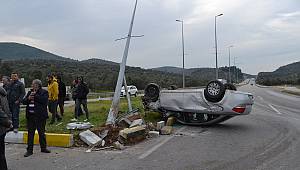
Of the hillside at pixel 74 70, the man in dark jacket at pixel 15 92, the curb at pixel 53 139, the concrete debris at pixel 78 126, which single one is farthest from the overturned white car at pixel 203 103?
the hillside at pixel 74 70

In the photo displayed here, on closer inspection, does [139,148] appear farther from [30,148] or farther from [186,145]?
[30,148]

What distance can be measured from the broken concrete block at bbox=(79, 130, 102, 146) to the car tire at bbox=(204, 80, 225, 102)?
445 centimetres

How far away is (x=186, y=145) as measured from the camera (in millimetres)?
9797

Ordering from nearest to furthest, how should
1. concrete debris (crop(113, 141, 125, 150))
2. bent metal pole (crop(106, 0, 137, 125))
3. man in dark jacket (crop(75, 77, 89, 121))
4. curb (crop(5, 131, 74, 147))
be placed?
concrete debris (crop(113, 141, 125, 150)), curb (crop(5, 131, 74, 147)), bent metal pole (crop(106, 0, 137, 125)), man in dark jacket (crop(75, 77, 89, 121))

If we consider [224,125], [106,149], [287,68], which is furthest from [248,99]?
[287,68]

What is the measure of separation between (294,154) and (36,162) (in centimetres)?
529

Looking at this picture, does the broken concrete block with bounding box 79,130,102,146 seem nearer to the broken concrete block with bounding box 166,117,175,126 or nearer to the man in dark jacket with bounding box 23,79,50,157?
the man in dark jacket with bounding box 23,79,50,157

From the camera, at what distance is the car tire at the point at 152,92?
1466 cm

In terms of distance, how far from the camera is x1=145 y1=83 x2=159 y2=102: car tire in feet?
48.1

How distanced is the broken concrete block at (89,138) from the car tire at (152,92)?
473 cm

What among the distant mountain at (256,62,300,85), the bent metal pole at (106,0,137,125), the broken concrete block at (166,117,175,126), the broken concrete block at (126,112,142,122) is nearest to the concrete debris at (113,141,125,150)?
the bent metal pole at (106,0,137,125)

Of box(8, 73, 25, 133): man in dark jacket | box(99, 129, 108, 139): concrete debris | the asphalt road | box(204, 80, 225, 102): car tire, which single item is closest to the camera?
the asphalt road

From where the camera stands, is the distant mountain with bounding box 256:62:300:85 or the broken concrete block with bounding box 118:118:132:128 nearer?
the broken concrete block with bounding box 118:118:132:128

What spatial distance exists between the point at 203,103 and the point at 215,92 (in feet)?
1.78
